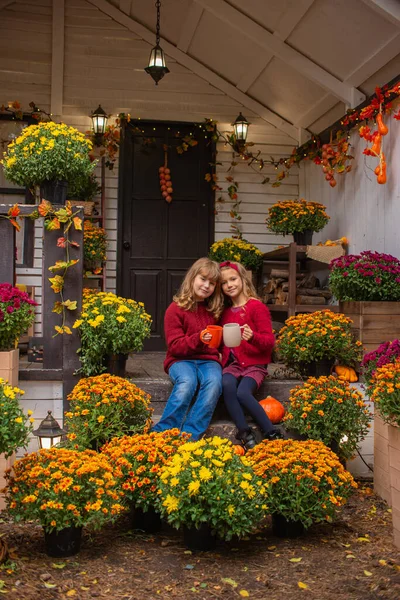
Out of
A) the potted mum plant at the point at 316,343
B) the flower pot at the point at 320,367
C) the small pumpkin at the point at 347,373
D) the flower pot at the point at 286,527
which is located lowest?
the flower pot at the point at 286,527

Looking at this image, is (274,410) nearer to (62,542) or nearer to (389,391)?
(389,391)

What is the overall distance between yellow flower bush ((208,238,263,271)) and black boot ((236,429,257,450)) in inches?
153

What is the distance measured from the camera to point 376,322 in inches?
224

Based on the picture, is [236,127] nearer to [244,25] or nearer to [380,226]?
[244,25]

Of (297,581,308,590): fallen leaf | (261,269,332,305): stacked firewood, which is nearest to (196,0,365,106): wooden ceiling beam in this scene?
(261,269,332,305): stacked firewood

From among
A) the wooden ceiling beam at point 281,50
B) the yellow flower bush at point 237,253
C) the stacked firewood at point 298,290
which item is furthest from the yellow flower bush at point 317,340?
the wooden ceiling beam at point 281,50

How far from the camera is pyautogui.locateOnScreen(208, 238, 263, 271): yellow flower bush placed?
778cm

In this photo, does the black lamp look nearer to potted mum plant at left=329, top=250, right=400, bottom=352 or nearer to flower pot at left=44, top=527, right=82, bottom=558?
flower pot at left=44, top=527, right=82, bottom=558

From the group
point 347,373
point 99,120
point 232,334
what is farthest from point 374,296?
point 99,120

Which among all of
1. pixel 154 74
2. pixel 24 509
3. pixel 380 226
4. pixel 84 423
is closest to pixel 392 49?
pixel 380 226

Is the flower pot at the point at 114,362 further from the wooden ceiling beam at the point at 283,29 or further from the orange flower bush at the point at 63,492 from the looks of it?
the wooden ceiling beam at the point at 283,29

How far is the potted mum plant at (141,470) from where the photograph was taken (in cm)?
311

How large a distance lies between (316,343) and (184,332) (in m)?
0.90

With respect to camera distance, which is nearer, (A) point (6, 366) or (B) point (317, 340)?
(A) point (6, 366)
